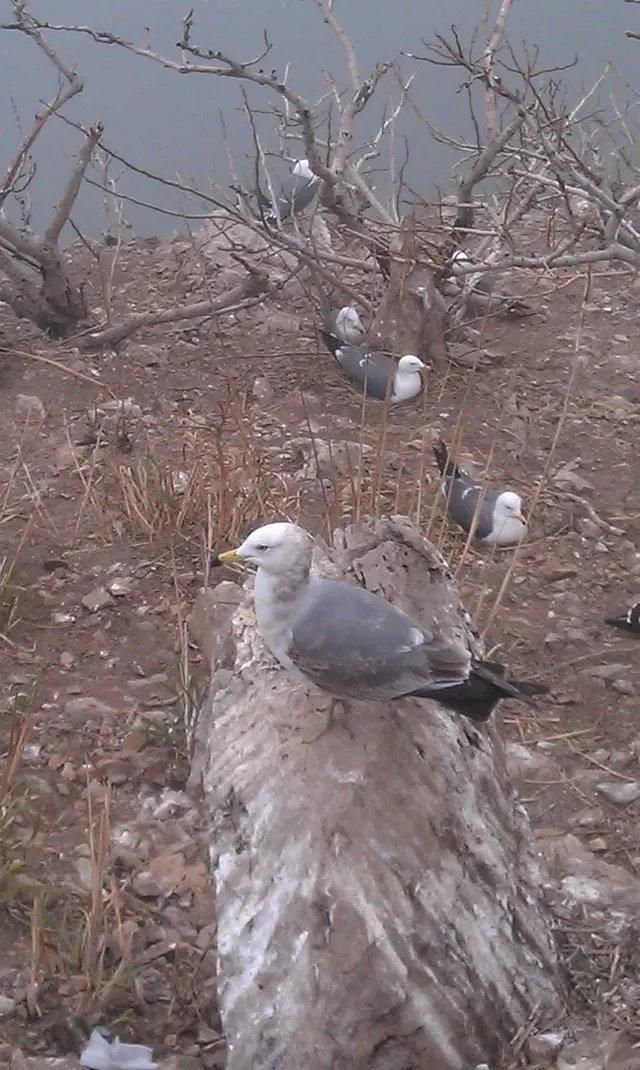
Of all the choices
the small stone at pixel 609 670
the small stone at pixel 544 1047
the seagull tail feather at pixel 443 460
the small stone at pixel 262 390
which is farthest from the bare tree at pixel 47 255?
the small stone at pixel 544 1047

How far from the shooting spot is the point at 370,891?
1.64 m

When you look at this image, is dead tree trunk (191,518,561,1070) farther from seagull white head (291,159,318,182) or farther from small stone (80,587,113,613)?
seagull white head (291,159,318,182)

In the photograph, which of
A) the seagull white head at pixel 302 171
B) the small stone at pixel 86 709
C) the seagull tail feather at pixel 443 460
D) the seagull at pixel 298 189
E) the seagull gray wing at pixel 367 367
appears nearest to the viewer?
the small stone at pixel 86 709

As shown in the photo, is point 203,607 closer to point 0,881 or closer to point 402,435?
point 0,881

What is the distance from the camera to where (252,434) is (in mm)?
3826

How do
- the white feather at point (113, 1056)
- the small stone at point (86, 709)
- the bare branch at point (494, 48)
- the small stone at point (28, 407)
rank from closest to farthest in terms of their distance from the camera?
the white feather at point (113, 1056), the small stone at point (86, 709), the small stone at point (28, 407), the bare branch at point (494, 48)

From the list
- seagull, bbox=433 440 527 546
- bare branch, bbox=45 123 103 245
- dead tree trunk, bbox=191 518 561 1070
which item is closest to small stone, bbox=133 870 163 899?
dead tree trunk, bbox=191 518 561 1070

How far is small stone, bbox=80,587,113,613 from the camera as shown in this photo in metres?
2.94

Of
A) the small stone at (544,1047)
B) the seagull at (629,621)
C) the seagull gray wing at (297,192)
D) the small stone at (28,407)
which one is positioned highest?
the seagull gray wing at (297,192)

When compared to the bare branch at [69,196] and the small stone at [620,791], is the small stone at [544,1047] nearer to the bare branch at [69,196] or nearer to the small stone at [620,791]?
the small stone at [620,791]

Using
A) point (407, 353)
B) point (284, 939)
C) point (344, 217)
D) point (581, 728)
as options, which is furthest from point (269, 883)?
point (344, 217)

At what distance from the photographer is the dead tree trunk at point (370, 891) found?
157 centimetres

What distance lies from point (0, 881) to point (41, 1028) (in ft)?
0.96

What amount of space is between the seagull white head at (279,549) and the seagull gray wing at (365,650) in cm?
6
